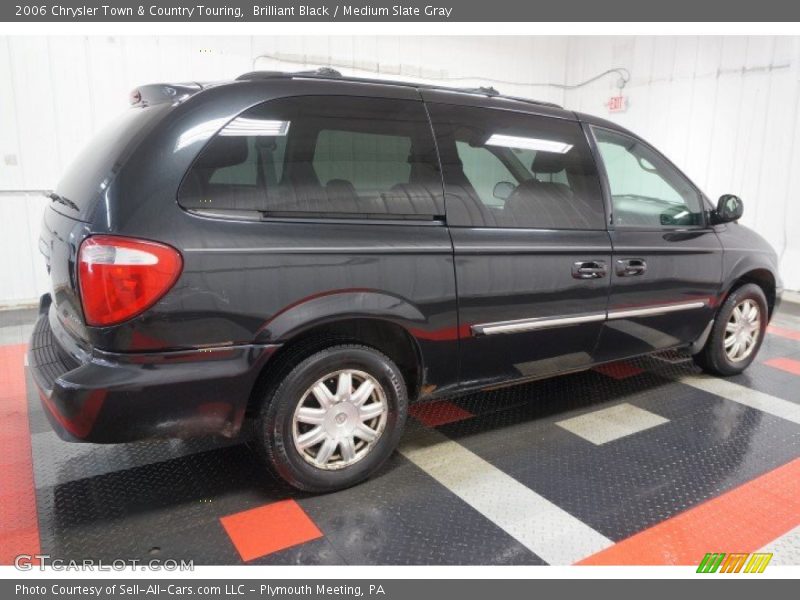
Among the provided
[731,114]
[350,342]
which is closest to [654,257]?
[350,342]

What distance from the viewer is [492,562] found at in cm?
190

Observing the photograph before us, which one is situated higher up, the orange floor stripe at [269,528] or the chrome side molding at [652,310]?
the chrome side molding at [652,310]

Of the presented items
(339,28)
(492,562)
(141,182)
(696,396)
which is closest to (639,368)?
(696,396)

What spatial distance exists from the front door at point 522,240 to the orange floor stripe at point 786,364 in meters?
1.97

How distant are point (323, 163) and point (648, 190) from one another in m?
2.10

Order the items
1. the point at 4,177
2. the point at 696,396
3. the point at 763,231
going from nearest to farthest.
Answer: the point at 696,396
the point at 4,177
the point at 763,231

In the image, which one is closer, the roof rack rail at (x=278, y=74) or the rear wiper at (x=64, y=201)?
the rear wiper at (x=64, y=201)

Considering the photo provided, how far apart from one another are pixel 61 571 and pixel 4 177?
4.22 meters

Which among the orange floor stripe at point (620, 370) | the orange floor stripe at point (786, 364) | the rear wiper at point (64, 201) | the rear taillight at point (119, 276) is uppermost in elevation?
the rear wiper at point (64, 201)

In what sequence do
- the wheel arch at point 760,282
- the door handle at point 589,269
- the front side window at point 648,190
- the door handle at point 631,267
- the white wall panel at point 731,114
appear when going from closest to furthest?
the door handle at point 589,269
the door handle at point 631,267
the front side window at point 648,190
the wheel arch at point 760,282
the white wall panel at point 731,114

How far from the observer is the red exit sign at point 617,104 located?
7.32 meters

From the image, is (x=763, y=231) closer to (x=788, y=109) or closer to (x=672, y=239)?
(x=788, y=109)

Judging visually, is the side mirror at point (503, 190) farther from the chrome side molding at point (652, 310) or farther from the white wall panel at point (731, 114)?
the white wall panel at point (731, 114)

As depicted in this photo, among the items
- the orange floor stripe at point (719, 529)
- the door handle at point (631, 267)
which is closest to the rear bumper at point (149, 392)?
the orange floor stripe at point (719, 529)
